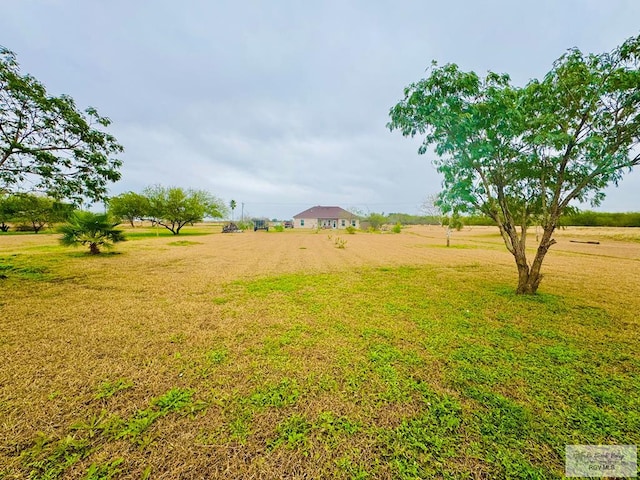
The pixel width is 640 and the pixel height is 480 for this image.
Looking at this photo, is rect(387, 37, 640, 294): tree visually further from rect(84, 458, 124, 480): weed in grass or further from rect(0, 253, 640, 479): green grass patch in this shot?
rect(84, 458, 124, 480): weed in grass

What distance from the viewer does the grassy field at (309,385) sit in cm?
180

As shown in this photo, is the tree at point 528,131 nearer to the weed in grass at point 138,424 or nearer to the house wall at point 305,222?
the weed in grass at point 138,424

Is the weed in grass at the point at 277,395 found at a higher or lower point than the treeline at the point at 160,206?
lower

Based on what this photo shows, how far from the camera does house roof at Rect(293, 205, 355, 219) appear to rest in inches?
2229

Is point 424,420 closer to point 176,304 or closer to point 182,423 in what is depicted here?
point 182,423

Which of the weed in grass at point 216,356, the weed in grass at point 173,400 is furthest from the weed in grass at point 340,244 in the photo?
the weed in grass at point 173,400

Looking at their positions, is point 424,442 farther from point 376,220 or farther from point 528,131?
point 376,220

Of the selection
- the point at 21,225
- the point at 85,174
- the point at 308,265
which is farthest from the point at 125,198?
the point at 308,265

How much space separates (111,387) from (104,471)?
1111 millimetres

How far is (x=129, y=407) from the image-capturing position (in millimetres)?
2264

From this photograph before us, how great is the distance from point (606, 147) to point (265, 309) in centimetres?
735

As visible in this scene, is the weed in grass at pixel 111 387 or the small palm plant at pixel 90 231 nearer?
the weed in grass at pixel 111 387

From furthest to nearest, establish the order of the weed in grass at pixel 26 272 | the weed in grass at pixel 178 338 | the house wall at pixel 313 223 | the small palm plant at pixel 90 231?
the house wall at pixel 313 223, the small palm plant at pixel 90 231, the weed in grass at pixel 26 272, the weed in grass at pixel 178 338

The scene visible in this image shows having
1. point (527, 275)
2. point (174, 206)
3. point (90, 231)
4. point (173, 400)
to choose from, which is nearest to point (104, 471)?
point (173, 400)
